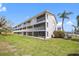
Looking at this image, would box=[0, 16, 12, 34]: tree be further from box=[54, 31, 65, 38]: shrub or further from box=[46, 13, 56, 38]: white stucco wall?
box=[54, 31, 65, 38]: shrub

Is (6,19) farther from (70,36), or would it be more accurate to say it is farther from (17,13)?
(70,36)

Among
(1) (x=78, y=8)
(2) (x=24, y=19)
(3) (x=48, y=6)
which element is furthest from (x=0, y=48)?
(1) (x=78, y=8)

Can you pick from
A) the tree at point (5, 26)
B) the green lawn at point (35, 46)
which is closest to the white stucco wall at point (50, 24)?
A: the green lawn at point (35, 46)

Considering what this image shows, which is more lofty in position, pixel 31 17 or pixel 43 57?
pixel 31 17

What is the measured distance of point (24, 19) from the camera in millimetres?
5246

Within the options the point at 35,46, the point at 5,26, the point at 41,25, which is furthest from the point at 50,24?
the point at 5,26

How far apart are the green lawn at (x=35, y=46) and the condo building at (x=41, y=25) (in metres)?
0.07

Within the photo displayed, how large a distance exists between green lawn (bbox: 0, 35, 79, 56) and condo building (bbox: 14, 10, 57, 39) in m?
0.07

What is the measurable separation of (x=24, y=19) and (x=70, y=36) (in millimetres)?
691

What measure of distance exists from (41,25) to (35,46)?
0.31m

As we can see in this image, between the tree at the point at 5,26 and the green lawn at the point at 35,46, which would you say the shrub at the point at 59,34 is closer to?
the green lawn at the point at 35,46

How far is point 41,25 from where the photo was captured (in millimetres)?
5238

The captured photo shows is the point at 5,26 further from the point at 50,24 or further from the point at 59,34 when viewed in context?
the point at 59,34

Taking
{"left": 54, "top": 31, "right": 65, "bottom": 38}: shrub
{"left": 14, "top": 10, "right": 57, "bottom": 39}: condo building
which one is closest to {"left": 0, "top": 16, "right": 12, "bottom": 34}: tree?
{"left": 14, "top": 10, "right": 57, "bottom": 39}: condo building
